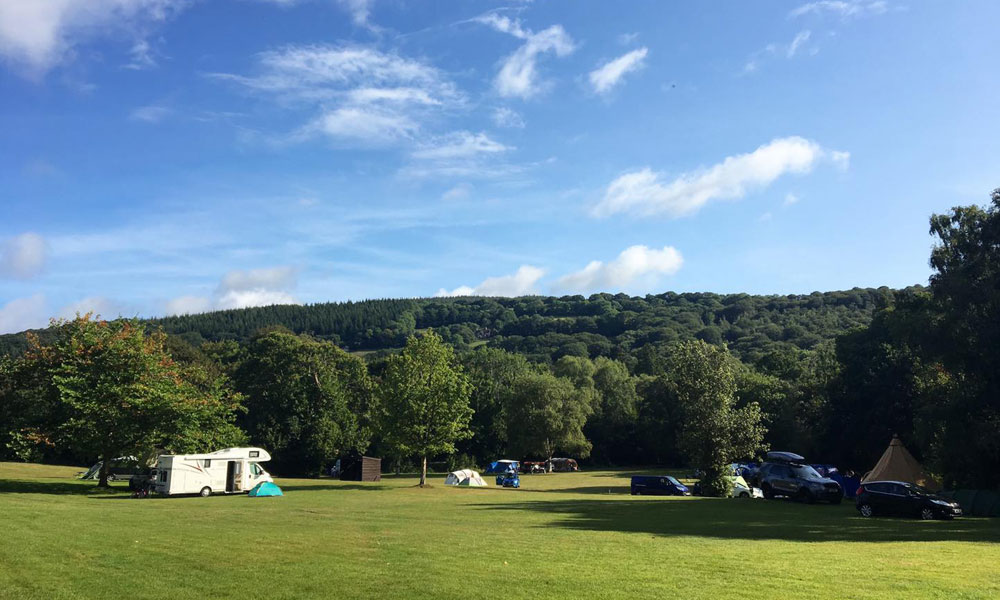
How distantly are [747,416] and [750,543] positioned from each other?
23986 millimetres

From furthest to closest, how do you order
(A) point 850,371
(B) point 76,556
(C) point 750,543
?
1. (A) point 850,371
2. (C) point 750,543
3. (B) point 76,556

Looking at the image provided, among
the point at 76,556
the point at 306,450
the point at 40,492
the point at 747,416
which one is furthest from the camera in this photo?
the point at 306,450

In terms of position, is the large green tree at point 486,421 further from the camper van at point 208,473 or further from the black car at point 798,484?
the black car at point 798,484

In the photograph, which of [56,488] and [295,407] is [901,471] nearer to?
[56,488]

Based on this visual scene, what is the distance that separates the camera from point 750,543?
16.8m

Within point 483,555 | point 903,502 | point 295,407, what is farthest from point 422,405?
point 483,555

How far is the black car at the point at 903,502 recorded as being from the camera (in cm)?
2508

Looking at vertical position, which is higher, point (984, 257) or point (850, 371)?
point (984, 257)

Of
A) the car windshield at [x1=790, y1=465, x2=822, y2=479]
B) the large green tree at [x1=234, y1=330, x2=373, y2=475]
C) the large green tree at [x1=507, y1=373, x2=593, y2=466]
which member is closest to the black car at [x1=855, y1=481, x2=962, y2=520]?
the car windshield at [x1=790, y1=465, x2=822, y2=479]

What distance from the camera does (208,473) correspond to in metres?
36.9

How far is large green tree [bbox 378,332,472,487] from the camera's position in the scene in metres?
47.1

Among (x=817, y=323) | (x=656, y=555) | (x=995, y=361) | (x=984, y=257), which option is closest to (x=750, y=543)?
(x=656, y=555)

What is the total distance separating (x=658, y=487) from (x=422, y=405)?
16452mm

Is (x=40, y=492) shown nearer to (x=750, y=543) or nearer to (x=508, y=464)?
(x=750, y=543)
